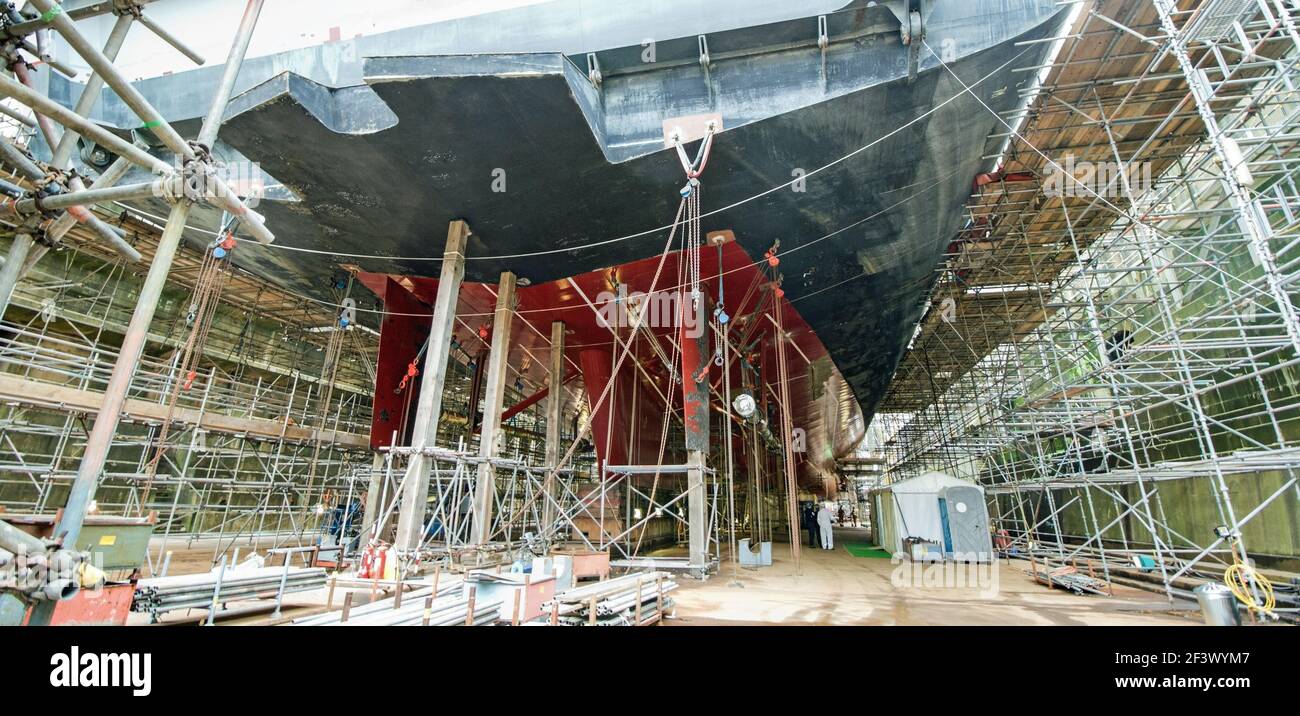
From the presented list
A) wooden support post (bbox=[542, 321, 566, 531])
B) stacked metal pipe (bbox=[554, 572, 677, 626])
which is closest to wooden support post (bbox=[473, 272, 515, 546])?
wooden support post (bbox=[542, 321, 566, 531])

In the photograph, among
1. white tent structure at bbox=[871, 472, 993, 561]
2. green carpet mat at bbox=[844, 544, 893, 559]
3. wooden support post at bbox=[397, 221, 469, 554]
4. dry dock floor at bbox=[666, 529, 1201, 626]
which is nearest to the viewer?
dry dock floor at bbox=[666, 529, 1201, 626]

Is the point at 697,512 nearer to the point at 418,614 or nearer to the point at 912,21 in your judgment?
the point at 418,614

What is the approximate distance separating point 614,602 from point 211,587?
440 cm

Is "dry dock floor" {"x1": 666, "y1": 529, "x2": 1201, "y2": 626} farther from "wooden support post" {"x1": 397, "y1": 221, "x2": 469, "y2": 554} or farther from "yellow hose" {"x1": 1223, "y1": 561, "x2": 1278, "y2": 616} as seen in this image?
"wooden support post" {"x1": 397, "y1": 221, "x2": 469, "y2": 554}

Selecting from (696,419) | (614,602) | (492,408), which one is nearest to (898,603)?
(614,602)

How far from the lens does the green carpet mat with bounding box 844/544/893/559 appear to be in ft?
53.5

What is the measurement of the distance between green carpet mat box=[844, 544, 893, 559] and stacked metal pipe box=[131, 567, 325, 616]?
14842 mm

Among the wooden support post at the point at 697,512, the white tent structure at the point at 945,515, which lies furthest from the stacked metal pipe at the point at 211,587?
the white tent structure at the point at 945,515

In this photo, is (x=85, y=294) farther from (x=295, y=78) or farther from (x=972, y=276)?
(x=972, y=276)

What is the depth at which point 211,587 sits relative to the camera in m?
5.66

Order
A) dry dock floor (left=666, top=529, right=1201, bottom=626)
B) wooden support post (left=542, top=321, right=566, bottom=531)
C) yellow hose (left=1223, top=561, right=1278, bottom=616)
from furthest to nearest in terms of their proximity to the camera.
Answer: wooden support post (left=542, top=321, right=566, bottom=531), dry dock floor (left=666, top=529, right=1201, bottom=626), yellow hose (left=1223, top=561, right=1278, bottom=616)

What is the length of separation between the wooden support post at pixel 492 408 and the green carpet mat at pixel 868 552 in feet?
37.8

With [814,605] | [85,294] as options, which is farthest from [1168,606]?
[85,294]
